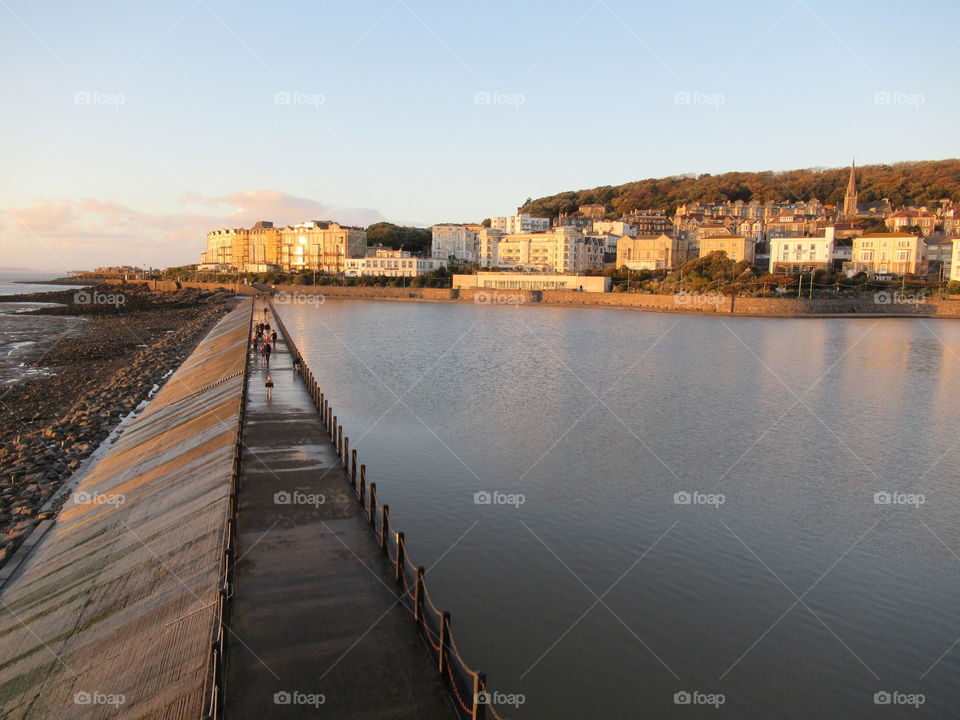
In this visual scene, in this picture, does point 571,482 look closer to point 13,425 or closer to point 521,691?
point 521,691

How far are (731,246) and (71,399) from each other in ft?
301

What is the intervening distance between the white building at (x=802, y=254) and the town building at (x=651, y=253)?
15953 mm

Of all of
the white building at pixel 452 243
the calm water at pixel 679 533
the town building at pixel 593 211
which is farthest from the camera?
the town building at pixel 593 211

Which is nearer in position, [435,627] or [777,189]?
[435,627]

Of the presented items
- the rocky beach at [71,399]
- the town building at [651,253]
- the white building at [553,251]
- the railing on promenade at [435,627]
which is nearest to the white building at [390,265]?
the white building at [553,251]

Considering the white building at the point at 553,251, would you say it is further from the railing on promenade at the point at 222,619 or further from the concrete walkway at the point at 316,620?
the railing on promenade at the point at 222,619

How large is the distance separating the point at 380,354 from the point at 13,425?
20.4 metres

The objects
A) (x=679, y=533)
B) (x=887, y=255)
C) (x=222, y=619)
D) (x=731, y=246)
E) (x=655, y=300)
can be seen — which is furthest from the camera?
(x=731, y=246)

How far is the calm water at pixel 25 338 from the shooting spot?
97.9 ft

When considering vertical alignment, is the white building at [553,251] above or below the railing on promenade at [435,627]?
above

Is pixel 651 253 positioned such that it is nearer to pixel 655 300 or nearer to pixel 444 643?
pixel 655 300

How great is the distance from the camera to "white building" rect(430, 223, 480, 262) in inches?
5241

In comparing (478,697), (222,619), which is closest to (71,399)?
(222,619)

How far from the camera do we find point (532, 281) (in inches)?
4087
